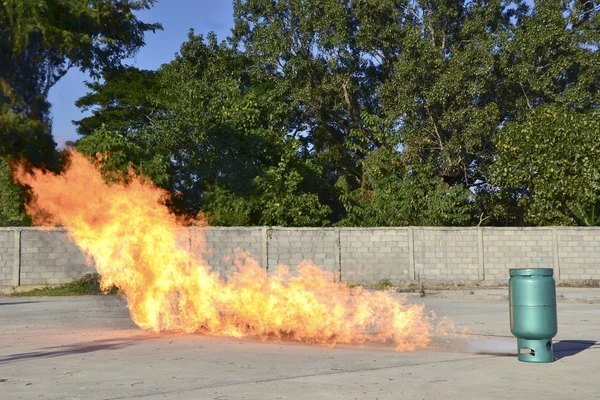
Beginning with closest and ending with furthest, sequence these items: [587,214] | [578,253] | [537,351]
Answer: [537,351]
[578,253]
[587,214]

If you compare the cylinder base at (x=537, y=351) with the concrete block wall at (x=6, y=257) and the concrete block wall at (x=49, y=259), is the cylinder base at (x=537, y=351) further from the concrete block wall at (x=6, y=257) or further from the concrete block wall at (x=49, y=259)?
the concrete block wall at (x=6, y=257)

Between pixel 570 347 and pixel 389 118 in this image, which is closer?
pixel 570 347

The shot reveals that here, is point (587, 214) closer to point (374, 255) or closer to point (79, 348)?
point (374, 255)

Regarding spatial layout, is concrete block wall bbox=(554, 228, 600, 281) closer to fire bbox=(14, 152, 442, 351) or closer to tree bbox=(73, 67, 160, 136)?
fire bbox=(14, 152, 442, 351)

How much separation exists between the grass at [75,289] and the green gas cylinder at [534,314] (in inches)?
670

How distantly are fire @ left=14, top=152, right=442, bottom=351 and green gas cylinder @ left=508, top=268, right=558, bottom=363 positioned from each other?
7.07ft

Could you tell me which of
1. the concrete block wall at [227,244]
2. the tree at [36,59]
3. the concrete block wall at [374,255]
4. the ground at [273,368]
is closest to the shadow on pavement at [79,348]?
the ground at [273,368]

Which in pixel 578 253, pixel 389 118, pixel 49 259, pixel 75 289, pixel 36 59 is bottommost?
pixel 75 289

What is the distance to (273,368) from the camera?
342 inches

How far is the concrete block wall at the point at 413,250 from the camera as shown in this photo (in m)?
26.5

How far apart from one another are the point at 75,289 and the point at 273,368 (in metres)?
17.0

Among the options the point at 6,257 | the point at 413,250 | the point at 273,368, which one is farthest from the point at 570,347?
the point at 6,257

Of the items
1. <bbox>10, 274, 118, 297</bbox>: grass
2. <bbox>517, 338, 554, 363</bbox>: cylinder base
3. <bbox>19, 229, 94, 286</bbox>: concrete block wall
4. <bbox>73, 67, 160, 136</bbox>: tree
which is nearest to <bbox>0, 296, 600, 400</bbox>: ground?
<bbox>517, 338, 554, 363</bbox>: cylinder base

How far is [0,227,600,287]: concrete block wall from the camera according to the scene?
86.9ft
